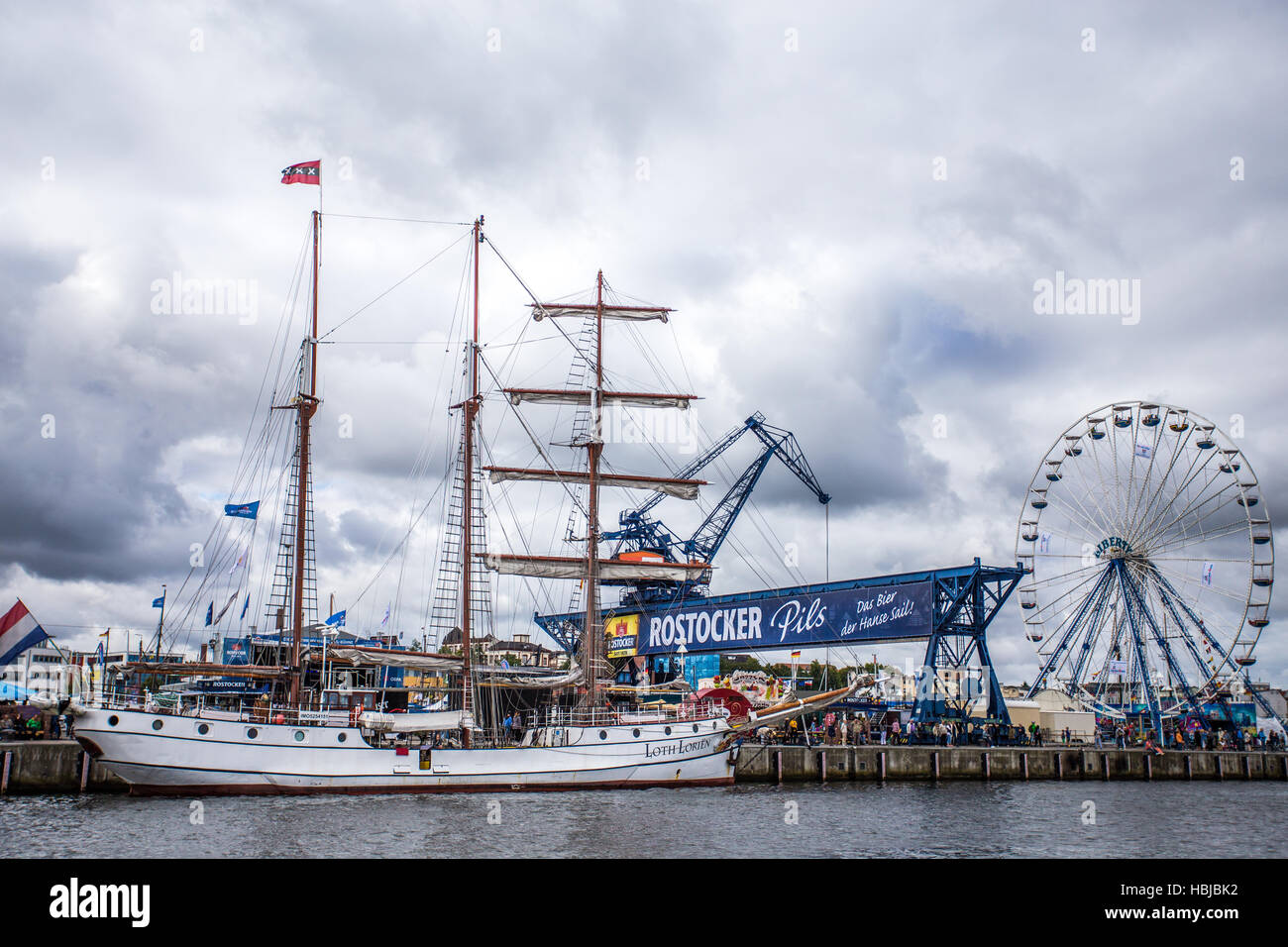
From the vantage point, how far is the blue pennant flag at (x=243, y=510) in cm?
4106

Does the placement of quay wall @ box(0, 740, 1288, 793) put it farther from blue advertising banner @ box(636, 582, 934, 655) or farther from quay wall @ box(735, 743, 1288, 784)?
blue advertising banner @ box(636, 582, 934, 655)

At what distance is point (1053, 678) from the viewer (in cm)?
6712

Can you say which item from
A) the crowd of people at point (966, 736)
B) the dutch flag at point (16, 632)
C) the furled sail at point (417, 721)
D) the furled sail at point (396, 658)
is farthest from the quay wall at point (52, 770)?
the crowd of people at point (966, 736)

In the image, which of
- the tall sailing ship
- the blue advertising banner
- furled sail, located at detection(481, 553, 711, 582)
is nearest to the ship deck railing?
the tall sailing ship

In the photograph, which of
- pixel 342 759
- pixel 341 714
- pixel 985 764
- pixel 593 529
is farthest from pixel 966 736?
pixel 342 759

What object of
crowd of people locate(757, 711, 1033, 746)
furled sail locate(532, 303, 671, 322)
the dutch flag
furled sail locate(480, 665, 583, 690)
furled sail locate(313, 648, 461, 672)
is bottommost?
crowd of people locate(757, 711, 1033, 746)

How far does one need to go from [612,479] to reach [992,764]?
27475 millimetres

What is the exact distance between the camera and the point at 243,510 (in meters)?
41.4

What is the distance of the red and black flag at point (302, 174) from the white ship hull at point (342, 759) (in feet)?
74.6

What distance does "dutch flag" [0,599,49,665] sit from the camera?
36375 millimetres

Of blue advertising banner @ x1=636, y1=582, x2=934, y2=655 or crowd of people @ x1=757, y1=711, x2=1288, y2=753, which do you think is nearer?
crowd of people @ x1=757, y1=711, x2=1288, y2=753

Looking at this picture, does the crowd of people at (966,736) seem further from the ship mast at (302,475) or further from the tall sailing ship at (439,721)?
the ship mast at (302,475)

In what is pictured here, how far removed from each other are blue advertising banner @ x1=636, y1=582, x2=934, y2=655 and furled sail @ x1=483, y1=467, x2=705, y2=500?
12267mm
